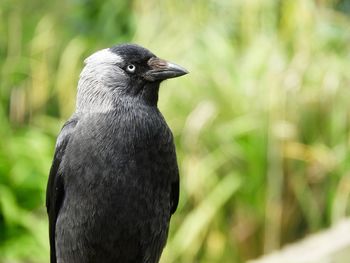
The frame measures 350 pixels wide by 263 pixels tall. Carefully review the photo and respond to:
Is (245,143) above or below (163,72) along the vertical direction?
below

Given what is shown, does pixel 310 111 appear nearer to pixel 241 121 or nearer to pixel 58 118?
pixel 241 121

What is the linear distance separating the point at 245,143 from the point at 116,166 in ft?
9.01

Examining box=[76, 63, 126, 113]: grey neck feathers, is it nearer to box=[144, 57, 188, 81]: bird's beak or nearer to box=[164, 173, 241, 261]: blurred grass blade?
box=[144, 57, 188, 81]: bird's beak

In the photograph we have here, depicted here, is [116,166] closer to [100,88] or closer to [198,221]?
[100,88]

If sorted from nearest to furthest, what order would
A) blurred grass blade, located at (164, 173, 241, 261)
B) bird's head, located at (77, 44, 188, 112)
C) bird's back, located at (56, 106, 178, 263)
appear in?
bird's back, located at (56, 106, 178, 263) < bird's head, located at (77, 44, 188, 112) < blurred grass blade, located at (164, 173, 241, 261)

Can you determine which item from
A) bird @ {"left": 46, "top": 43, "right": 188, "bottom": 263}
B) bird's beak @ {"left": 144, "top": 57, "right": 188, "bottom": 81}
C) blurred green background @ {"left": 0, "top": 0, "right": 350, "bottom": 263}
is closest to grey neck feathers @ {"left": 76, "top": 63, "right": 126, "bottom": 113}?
bird @ {"left": 46, "top": 43, "right": 188, "bottom": 263}

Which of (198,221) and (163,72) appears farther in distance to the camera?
(198,221)

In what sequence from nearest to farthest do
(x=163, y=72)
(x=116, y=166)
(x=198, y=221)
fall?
(x=116, y=166)
(x=163, y=72)
(x=198, y=221)

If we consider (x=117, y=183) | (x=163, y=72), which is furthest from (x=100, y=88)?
(x=117, y=183)

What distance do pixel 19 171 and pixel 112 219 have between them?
2662 mm

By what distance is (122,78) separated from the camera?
10.3ft

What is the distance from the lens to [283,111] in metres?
5.71

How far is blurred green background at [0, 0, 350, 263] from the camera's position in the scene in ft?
18.0

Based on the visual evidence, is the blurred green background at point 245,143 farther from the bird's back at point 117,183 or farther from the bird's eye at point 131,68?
the bird's eye at point 131,68
